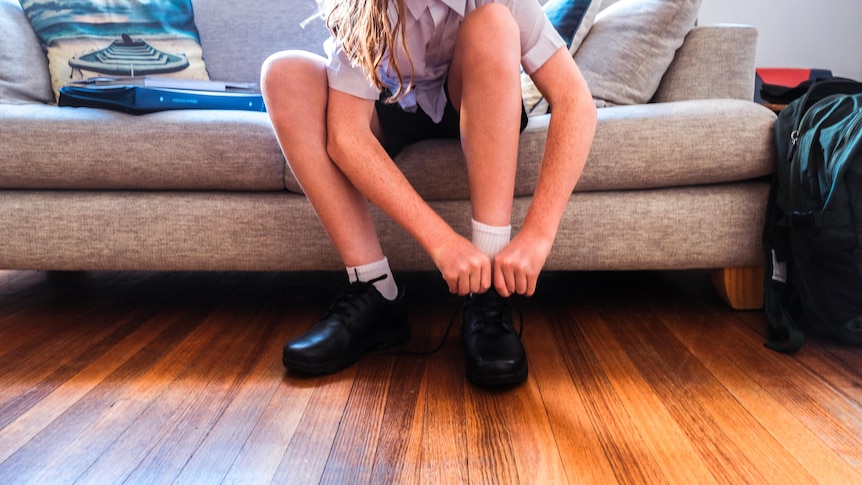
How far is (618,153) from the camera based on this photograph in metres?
1.10

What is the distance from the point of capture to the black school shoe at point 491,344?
839 mm

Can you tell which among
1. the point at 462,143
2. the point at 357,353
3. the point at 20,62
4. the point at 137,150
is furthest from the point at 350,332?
the point at 20,62

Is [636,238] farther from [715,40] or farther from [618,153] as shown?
[715,40]

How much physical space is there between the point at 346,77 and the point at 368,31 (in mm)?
97

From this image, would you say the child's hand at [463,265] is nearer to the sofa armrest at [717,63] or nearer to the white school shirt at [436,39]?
the white school shirt at [436,39]

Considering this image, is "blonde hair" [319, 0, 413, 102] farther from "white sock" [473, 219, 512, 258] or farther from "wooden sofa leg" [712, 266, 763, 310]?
"wooden sofa leg" [712, 266, 763, 310]

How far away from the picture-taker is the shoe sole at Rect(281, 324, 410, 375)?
35.7 inches

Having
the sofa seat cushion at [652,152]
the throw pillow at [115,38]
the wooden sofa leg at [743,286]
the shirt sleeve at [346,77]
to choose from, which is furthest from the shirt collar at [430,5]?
the throw pillow at [115,38]

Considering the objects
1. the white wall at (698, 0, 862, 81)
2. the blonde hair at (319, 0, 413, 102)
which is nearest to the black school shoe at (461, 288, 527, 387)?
the blonde hair at (319, 0, 413, 102)

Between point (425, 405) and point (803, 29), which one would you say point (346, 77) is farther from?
point (803, 29)

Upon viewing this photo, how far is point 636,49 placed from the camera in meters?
1.30

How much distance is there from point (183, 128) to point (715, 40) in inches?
42.2

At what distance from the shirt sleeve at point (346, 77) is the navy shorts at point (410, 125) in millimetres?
98

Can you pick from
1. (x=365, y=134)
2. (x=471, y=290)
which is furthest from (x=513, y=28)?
(x=471, y=290)
